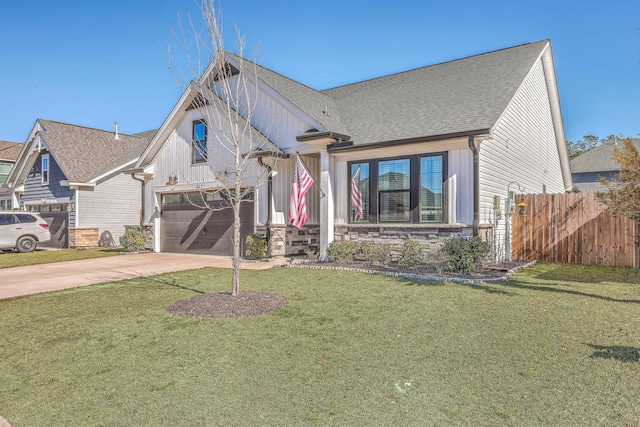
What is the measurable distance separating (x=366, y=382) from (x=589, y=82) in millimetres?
20773

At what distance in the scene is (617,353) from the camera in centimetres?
381

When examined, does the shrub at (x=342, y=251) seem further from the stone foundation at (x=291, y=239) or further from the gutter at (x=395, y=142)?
the gutter at (x=395, y=142)

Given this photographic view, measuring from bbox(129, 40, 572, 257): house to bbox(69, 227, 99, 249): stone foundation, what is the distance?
5.01 meters

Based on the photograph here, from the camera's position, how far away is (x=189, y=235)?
1431 centimetres

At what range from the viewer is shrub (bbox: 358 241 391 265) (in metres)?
10.1

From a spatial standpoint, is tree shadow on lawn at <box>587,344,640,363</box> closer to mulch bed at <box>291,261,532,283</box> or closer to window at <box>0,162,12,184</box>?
mulch bed at <box>291,261,532,283</box>

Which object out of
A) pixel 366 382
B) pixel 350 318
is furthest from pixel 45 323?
pixel 366 382

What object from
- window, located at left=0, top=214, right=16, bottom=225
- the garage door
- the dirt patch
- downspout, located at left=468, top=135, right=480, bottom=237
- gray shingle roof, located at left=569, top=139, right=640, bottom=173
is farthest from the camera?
gray shingle roof, located at left=569, top=139, right=640, bottom=173

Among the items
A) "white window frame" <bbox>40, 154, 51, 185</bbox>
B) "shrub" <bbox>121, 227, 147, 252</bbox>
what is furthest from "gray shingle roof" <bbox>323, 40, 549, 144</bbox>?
"white window frame" <bbox>40, 154, 51, 185</bbox>

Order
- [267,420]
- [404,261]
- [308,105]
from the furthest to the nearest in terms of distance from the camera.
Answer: [308,105] → [404,261] → [267,420]

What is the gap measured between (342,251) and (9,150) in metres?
28.0

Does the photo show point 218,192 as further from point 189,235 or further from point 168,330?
point 168,330

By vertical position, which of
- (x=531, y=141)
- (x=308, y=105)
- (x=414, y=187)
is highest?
(x=308, y=105)

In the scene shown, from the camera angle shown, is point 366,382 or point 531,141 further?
point 531,141
